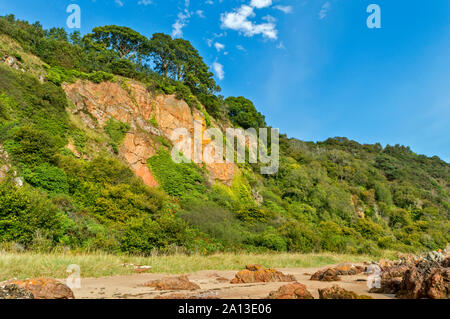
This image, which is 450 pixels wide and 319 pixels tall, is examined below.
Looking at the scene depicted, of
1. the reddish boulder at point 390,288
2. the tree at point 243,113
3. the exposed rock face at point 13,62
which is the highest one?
the tree at point 243,113

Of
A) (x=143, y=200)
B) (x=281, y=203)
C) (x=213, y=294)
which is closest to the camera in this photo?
(x=213, y=294)

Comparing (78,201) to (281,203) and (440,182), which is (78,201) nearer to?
(281,203)

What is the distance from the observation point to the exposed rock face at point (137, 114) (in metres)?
22.7

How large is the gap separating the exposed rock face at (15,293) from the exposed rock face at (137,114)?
19013 mm

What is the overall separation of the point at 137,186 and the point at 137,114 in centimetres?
930

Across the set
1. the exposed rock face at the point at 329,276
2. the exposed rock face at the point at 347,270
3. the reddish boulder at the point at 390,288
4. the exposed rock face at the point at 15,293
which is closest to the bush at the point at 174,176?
the exposed rock face at the point at 347,270

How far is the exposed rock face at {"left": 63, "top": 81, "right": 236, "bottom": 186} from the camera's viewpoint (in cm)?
2272

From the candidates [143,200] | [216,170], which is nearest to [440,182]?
[216,170]

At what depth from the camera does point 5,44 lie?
2116cm

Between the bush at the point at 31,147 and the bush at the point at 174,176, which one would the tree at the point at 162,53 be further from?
the bush at the point at 31,147

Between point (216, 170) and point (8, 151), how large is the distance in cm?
1717

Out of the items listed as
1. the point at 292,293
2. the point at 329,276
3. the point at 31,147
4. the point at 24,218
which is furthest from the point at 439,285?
the point at 31,147

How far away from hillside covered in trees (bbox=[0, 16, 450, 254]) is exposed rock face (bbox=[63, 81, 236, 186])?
70cm
